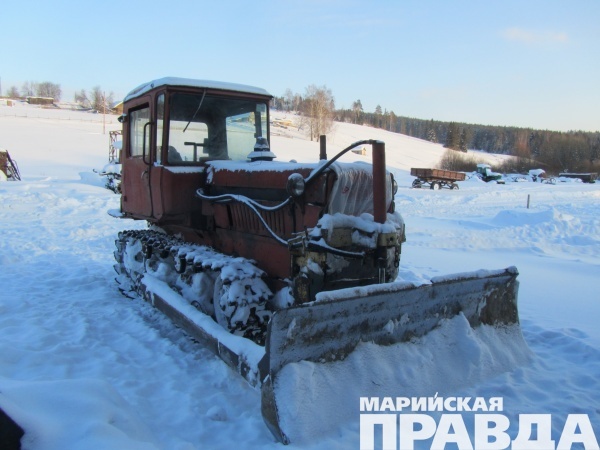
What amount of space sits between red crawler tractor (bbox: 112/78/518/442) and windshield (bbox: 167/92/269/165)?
1 centimetres

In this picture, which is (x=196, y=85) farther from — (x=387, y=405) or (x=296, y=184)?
(x=387, y=405)

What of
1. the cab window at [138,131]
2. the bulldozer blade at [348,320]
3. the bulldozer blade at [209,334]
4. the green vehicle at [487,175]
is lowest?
the bulldozer blade at [209,334]

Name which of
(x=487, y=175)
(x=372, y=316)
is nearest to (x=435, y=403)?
(x=372, y=316)

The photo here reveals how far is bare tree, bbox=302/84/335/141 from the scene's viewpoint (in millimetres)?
72700

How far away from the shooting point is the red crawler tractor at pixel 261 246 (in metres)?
3.51

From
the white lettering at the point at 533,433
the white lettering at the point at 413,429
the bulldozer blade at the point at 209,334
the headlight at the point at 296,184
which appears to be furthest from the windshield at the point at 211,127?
the white lettering at the point at 533,433

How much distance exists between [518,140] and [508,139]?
7.58 metres

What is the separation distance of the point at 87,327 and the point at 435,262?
6173mm

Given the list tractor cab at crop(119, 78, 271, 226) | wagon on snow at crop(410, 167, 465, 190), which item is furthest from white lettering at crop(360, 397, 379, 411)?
wagon on snow at crop(410, 167, 465, 190)

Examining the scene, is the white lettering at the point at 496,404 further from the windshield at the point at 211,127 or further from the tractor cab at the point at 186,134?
the windshield at the point at 211,127

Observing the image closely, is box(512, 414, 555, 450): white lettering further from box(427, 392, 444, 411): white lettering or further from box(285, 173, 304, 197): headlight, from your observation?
box(285, 173, 304, 197): headlight

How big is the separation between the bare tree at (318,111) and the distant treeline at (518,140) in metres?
29.9

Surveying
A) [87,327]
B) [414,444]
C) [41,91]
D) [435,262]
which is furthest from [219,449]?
[41,91]

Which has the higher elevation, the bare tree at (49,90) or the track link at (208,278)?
the bare tree at (49,90)
